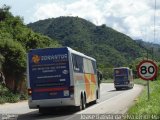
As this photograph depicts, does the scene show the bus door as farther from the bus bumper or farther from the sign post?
the sign post

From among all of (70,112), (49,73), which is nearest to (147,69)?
(49,73)

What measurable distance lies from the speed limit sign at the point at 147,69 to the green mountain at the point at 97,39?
10743 centimetres

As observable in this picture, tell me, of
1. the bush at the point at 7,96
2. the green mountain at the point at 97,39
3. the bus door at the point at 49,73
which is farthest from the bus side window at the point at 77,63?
the green mountain at the point at 97,39

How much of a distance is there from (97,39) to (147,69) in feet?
393

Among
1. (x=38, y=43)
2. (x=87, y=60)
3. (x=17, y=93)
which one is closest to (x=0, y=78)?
(x=17, y=93)

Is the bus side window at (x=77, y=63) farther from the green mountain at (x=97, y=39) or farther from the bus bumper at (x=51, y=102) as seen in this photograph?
the green mountain at (x=97, y=39)

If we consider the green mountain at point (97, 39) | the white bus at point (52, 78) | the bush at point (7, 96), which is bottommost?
the bush at point (7, 96)

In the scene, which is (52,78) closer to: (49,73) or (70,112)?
(49,73)

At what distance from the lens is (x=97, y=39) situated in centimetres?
14000

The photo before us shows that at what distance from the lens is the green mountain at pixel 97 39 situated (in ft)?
432

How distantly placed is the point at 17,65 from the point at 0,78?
2189 millimetres

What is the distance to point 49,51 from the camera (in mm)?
23453

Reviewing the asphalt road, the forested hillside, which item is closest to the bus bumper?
the asphalt road

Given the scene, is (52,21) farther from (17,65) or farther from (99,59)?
(17,65)
